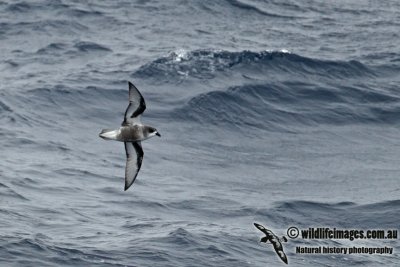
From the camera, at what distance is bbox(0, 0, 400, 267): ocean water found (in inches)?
1106

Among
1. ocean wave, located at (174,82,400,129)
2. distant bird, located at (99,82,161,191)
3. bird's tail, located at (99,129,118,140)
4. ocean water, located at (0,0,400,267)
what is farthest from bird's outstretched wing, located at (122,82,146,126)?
ocean wave, located at (174,82,400,129)

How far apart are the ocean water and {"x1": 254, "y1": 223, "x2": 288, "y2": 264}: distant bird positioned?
22 centimetres

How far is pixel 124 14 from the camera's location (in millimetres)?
48156

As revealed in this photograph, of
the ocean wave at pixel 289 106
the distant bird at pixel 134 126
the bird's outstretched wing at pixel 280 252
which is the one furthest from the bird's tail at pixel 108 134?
the ocean wave at pixel 289 106

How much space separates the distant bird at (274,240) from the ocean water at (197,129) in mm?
217

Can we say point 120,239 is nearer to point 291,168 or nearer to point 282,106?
point 291,168

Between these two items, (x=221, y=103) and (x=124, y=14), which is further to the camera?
(x=124, y=14)

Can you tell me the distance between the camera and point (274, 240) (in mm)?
28172

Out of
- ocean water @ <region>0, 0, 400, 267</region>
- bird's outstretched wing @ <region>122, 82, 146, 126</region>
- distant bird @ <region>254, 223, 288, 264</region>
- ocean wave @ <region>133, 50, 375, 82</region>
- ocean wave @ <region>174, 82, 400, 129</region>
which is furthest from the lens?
ocean wave @ <region>133, 50, 375, 82</region>

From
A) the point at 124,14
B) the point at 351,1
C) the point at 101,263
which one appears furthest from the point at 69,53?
the point at 101,263

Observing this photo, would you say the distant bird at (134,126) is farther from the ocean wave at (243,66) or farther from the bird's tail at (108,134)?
the ocean wave at (243,66)

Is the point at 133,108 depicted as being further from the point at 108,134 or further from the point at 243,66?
the point at 243,66

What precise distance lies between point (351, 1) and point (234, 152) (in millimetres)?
18914

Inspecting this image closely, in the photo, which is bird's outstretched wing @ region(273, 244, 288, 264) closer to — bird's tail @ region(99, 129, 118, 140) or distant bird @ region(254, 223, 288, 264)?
distant bird @ region(254, 223, 288, 264)
